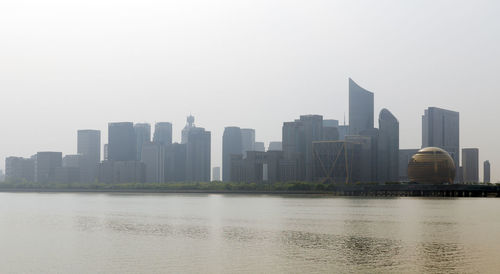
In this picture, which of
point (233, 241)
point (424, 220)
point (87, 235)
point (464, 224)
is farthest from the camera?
point (424, 220)

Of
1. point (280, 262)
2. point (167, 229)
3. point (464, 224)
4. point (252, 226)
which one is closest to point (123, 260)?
point (280, 262)

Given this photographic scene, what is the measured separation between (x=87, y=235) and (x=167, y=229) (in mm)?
12860

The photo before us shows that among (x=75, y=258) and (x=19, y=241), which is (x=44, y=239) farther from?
(x=75, y=258)

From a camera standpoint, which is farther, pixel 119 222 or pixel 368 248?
pixel 119 222

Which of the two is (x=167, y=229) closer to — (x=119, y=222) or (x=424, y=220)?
(x=119, y=222)

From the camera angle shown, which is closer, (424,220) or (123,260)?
(123,260)

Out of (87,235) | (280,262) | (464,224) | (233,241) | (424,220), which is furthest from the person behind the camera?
(424,220)

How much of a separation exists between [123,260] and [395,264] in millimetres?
26548

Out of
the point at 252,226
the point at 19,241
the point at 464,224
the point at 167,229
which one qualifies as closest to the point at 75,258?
the point at 19,241

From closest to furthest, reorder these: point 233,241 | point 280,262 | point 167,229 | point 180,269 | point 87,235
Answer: point 180,269, point 280,262, point 233,241, point 87,235, point 167,229

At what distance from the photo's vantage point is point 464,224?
104500 millimetres

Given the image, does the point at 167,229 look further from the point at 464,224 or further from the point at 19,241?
the point at 464,224

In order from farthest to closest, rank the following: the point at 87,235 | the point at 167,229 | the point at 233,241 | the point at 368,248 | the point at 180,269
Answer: the point at 167,229
the point at 87,235
the point at 233,241
the point at 368,248
the point at 180,269

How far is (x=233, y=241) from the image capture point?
76.8 meters
